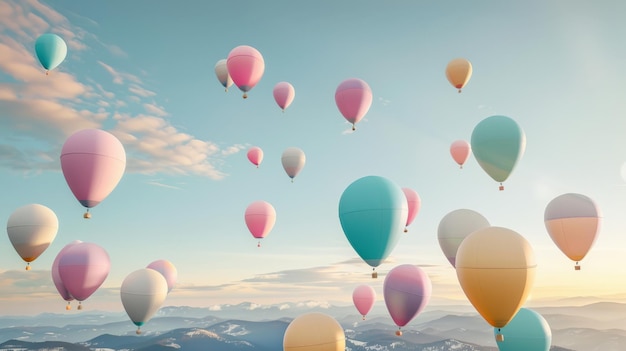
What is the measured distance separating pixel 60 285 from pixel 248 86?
17.4 meters

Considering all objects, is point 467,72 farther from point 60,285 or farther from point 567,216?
point 60,285

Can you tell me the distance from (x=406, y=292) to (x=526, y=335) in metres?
6.03

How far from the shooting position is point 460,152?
33.4 metres

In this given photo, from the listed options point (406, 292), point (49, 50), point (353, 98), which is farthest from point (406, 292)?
point (49, 50)

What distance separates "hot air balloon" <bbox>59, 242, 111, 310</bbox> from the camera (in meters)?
25.0

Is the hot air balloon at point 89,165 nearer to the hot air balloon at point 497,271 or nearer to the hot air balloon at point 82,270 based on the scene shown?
the hot air balloon at point 82,270

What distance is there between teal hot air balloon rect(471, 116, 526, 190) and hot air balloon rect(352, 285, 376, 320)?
13.1 m

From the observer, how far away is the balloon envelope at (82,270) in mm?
25047

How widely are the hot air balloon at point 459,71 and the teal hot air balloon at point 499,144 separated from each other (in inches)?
284

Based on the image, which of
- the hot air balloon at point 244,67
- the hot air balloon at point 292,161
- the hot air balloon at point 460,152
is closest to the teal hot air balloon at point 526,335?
the hot air balloon at point 460,152

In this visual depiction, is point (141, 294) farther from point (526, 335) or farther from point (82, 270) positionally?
point (526, 335)

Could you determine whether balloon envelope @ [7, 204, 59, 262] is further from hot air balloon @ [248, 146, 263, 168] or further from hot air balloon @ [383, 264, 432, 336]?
hot air balloon @ [383, 264, 432, 336]

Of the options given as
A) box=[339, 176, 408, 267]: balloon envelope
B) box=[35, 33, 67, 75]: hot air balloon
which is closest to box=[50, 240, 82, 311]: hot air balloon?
box=[35, 33, 67, 75]: hot air balloon

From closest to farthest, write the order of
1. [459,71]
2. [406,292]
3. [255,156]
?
[406,292]
[459,71]
[255,156]
